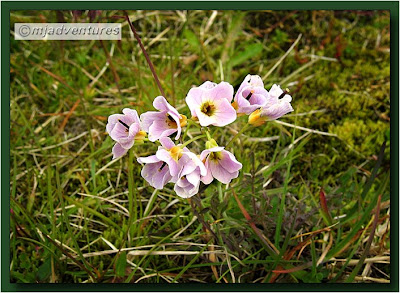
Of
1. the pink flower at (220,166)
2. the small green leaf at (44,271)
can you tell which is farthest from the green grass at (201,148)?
the pink flower at (220,166)

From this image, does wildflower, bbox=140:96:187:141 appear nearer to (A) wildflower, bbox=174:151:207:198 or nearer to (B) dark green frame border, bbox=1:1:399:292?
(A) wildflower, bbox=174:151:207:198

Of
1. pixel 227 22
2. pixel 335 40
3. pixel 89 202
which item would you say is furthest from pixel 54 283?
pixel 335 40

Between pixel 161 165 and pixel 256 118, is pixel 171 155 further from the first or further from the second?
pixel 256 118

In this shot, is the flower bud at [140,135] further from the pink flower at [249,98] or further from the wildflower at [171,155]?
the pink flower at [249,98]

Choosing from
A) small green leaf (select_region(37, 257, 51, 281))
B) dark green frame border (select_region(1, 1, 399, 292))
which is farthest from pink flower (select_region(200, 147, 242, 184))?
small green leaf (select_region(37, 257, 51, 281))

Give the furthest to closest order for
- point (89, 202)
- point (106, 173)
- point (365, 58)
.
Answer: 1. point (365, 58)
2. point (106, 173)
3. point (89, 202)

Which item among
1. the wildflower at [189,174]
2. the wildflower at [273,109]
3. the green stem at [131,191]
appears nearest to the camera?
the wildflower at [189,174]

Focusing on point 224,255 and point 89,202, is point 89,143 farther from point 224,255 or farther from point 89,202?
point 224,255
